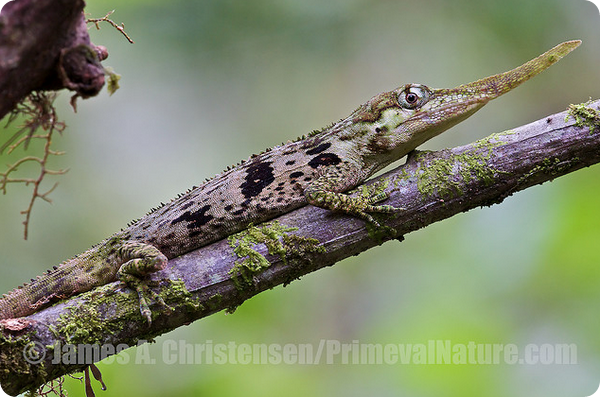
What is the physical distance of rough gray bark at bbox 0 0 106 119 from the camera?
230cm

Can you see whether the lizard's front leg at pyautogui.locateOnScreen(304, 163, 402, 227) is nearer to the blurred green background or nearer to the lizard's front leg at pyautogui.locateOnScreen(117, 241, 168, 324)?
the lizard's front leg at pyautogui.locateOnScreen(117, 241, 168, 324)

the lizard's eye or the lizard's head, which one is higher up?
the lizard's eye

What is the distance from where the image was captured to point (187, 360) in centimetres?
631

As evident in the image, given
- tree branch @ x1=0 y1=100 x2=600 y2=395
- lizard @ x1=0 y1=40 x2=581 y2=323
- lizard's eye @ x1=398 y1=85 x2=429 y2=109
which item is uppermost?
lizard's eye @ x1=398 y1=85 x2=429 y2=109

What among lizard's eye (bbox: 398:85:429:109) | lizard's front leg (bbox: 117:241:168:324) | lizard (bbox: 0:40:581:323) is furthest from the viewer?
lizard's eye (bbox: 398:85:429:109)

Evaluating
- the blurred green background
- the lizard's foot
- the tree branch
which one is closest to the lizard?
the lizard's foot

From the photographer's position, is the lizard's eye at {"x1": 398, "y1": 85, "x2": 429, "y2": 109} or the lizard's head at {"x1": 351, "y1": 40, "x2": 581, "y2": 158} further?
the lizard's eye at {"x1": 398, "y1": 85, "x2": 429, "y2": 109}

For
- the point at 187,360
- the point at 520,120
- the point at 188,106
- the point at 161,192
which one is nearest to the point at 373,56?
the point at 520,120

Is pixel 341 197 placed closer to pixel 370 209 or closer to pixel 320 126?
pixel 370 209

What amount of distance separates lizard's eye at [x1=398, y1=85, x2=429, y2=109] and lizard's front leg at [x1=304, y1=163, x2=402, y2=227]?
0.82 m

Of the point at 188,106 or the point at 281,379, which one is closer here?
the point at 281,379

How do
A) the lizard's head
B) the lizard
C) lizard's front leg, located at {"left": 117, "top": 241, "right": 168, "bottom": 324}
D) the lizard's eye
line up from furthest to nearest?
the lizard's eye, the lizard's head, the lizard, lizard's front leg, located at {"left": 117, "top": 241, "right": 168, "bottom": 324}

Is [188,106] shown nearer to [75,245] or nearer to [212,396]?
[75,245]

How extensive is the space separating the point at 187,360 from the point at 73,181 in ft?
10.3
